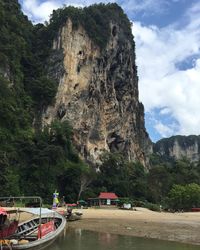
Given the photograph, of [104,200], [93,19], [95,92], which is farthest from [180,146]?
[104,200]

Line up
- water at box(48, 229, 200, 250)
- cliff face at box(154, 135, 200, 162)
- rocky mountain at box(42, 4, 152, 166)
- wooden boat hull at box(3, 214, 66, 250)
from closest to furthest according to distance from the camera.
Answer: wooden boat hull at box(3, 214, 66, 250) < water at box(48, 229, 200, 250) < rocky mountain at box(42, 4, 152, 166) < cliff face at box(154, 135, 200, 162)

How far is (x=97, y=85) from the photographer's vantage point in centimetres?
7394

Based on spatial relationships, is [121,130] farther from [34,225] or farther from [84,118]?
[34,225]

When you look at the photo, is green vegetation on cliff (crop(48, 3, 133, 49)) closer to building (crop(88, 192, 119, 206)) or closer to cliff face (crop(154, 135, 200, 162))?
building (crop(88, 192, 119, 206))

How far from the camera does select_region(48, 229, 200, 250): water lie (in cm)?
1603

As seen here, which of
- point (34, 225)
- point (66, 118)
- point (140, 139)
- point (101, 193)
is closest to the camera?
point (34, 225)

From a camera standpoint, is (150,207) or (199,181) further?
(199,181)

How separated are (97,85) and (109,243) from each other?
191 ft

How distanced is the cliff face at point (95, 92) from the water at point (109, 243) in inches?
1808

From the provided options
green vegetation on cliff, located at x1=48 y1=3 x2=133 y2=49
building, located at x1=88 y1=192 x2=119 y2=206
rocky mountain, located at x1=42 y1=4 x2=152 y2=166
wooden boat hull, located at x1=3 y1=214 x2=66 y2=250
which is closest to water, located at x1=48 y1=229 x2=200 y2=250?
wooden boat hull, located at x1=3 y1=214 x2=66 y2=250

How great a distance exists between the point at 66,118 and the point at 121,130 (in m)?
18.4

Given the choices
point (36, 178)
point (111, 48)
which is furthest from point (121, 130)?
point (36, 178)

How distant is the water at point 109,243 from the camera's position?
1603cm

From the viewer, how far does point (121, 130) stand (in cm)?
8119
